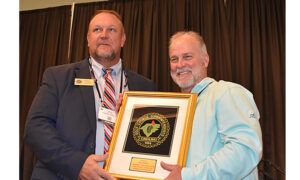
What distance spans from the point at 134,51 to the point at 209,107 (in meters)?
3.42

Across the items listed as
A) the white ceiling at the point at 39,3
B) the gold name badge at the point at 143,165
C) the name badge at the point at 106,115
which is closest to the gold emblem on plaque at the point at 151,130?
the gold name badge at the point at 143,165

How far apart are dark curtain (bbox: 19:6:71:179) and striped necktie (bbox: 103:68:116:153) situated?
10.9ft

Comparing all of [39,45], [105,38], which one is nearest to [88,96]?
[105,38]

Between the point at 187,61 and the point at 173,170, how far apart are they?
924 millimetres

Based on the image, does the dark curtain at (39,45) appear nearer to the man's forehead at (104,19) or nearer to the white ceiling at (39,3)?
the white ceiling at (39,3)

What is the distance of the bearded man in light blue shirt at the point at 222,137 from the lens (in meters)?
1.43

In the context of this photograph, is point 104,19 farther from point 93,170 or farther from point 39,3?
point 39,3

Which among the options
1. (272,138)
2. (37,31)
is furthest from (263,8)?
(37,31)

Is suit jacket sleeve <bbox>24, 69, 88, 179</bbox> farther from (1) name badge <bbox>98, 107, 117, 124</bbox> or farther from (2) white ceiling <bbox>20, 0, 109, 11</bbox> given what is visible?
(2) white ceiling <bbox>20, 0, 109, 11</bbox>

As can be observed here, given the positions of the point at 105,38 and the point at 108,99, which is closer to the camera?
the point at 108,99

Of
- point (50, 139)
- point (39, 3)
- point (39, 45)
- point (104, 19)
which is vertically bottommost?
point (50, 139)

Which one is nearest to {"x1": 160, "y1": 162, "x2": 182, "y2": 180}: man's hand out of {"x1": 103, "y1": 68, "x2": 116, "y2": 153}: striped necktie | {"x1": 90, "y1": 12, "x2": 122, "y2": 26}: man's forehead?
{"x1": 103, "y1": 68, "x2": 116, "y2": 153}: striped necktie

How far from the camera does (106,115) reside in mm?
2088

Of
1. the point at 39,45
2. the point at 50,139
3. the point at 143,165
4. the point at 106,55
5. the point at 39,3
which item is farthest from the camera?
the point at 39,3
